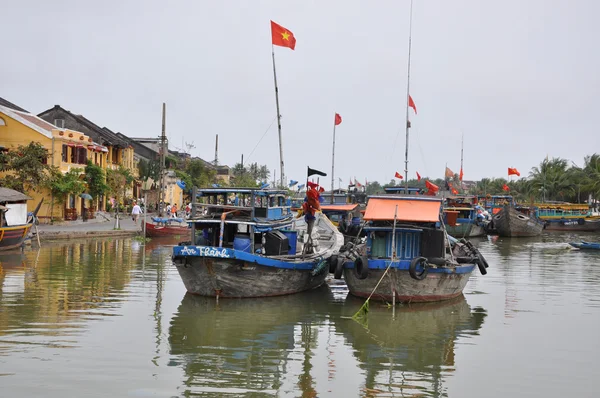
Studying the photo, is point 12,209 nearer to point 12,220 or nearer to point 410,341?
point 12,220

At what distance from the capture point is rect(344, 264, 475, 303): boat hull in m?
17.3

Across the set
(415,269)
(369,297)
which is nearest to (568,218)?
(415,269)

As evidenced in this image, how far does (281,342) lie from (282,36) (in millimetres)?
12810

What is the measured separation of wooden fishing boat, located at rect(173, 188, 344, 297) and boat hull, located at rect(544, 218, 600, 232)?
4203cm

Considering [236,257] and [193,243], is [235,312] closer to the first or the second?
[236,257]

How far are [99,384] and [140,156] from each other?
59043 mm

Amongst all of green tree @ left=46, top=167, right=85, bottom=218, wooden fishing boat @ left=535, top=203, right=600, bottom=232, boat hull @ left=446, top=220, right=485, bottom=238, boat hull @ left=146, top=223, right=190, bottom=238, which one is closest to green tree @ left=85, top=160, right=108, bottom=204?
green tree @ left=46, top=167, right=85, bottom=218

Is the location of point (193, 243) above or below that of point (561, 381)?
above

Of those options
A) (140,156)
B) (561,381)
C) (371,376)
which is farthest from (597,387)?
(140,156)

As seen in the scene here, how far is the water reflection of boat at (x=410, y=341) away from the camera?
11.2 m

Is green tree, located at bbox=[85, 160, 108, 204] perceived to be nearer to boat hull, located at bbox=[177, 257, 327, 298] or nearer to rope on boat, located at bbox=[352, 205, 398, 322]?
boat hull, located at bbox=[177, 257, 327, 298]

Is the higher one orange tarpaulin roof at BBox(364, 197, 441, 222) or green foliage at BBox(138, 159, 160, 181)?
green foliage at BBox(138, 159, 160, 181)

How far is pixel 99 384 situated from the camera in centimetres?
1034

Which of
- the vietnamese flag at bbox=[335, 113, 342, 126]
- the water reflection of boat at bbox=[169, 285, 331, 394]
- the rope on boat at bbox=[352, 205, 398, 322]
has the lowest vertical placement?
the water reflection of boat at bbox=[169, 285, 331, 394]
